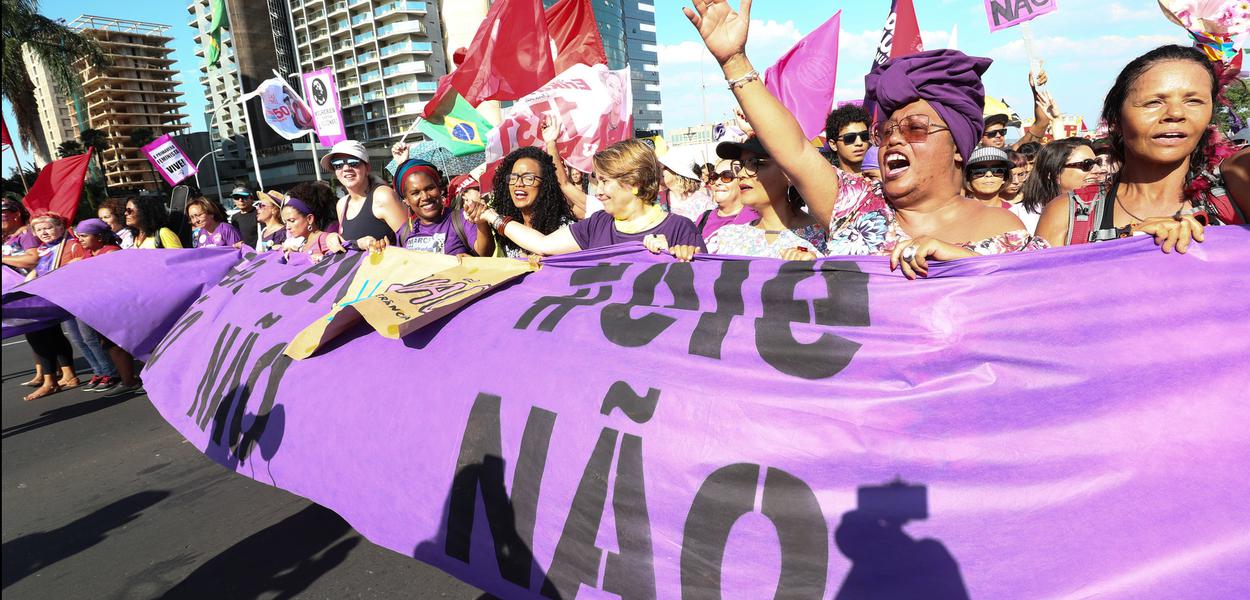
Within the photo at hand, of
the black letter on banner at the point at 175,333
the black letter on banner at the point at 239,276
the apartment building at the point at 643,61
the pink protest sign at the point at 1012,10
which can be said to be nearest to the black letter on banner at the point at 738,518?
the black letter on banner at the point at 239,276

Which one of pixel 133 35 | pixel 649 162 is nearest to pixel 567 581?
pixel 649 162

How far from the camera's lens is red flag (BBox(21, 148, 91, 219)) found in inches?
278

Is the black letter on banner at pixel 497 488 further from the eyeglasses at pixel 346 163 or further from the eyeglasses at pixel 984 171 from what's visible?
the eyeglasses at pixel 346 163

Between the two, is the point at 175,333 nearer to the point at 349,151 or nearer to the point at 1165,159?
the point at 349,151

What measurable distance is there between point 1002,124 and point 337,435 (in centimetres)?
470

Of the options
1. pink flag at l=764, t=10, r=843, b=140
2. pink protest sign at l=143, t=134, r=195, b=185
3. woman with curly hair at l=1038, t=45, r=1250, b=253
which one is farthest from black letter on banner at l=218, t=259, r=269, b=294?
pink protest sign at l=143, t=134, r=195, b=185

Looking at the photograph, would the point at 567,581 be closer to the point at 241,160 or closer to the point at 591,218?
the point at 591,218

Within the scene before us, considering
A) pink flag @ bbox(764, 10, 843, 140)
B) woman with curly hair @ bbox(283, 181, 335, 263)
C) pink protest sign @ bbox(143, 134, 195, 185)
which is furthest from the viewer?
pink protest sign @ bbox(143, 134, 195, 185)

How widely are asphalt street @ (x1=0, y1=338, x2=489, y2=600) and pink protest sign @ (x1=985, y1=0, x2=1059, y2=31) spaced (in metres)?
6.04

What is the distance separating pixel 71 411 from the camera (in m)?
5.58

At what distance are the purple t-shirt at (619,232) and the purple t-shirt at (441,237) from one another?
0.93 m

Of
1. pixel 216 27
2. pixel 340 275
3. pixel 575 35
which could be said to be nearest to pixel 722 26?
pixel 340 275

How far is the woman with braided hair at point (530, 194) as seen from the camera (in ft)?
11.8

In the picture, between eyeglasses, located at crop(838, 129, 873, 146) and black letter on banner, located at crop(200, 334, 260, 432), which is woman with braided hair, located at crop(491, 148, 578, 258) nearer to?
black letter on banner, located at crop(200, 334, 260, 432)
